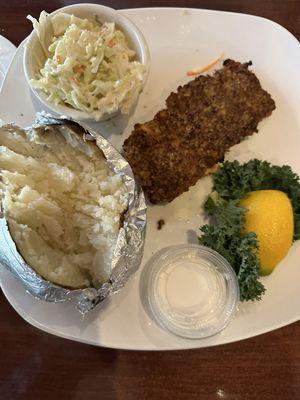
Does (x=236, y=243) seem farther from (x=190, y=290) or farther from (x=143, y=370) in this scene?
(x=143, y=370)

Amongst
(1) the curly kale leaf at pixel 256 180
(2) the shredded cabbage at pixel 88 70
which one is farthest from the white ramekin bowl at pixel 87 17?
(1) the curly kale leaf at pixel 256 180

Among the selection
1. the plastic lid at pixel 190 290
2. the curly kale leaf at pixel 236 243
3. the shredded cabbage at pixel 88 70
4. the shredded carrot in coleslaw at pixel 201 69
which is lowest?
the plastic lid at pixel 190 290

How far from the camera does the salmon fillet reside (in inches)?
55.5

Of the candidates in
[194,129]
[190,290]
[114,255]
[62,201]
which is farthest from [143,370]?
[194,129]

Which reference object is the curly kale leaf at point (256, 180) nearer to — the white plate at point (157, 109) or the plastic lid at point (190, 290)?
the white plate at point (157, 109)

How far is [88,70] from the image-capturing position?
141 cm

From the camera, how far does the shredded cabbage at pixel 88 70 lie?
1388 millimetres

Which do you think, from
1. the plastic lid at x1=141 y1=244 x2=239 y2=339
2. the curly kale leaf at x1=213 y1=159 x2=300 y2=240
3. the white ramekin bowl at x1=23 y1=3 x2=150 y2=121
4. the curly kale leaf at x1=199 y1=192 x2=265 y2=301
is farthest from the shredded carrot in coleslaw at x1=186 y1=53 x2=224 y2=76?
the plastic lid at x1=141 y1=244 x2=239 y2=339

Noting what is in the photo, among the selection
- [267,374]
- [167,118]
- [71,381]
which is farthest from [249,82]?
[71,381]

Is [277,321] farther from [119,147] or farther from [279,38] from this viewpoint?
[279,38]

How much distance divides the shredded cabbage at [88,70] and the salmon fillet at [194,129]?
0.12m

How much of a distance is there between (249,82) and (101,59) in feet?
1.54

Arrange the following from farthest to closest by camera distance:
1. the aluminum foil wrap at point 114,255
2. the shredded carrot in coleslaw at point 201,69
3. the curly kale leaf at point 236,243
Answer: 1. the shredded carrot in coleslaw at point 201,69
2. the curly kale leaf at point 236,243
3. the aluminum foil wrap at point 114,255

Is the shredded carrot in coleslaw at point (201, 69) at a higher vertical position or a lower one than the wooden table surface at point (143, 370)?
higher
